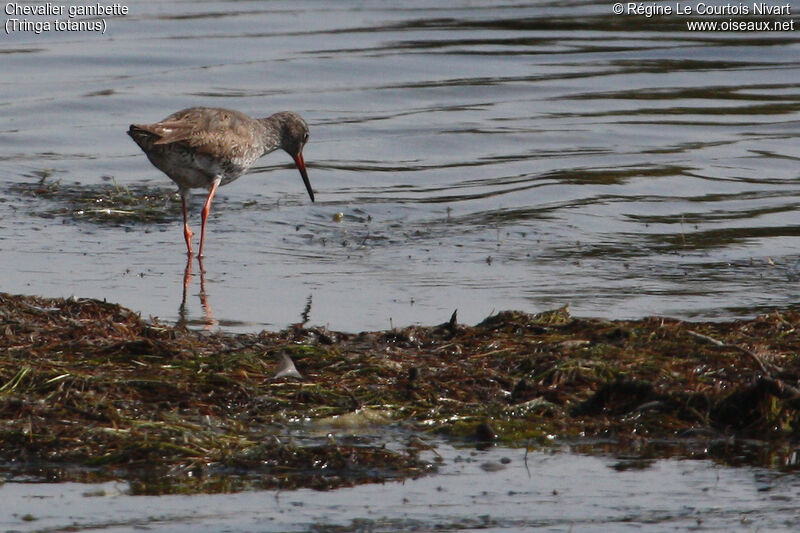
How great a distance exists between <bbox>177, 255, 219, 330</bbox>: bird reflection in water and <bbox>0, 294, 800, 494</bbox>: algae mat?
770 millimetres

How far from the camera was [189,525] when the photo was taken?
4.76 m

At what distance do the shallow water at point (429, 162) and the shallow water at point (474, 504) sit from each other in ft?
9.31

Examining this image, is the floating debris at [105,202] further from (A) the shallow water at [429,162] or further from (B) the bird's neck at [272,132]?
(B) the bird's neck at [272,132]

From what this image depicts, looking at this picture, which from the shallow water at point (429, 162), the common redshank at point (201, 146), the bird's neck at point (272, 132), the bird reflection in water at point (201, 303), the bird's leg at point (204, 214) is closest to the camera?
the bird reflection in water at point (201, 303)

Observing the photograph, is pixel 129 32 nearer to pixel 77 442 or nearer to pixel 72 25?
pixel 72 25

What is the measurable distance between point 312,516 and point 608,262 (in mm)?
5710

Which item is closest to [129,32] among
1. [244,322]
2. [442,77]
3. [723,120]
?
[442,77]

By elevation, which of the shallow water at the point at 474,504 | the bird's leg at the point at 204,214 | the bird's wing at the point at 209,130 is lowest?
Result: the shallow water at the point at 474,504

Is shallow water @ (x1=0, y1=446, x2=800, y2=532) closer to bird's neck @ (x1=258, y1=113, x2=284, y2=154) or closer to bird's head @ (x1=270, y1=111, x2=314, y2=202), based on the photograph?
bird's neck @ (x1=258, y1=113, x2=284, y2=154)

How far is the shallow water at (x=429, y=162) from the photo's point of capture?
9250 mm

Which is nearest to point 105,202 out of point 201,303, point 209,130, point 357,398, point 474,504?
point 209,130

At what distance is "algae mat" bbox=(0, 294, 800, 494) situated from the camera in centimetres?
545

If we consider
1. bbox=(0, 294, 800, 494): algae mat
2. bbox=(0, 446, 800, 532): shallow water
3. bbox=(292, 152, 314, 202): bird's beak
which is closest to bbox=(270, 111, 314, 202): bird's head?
bbox=(292, 152, 314, 202): bird's beak

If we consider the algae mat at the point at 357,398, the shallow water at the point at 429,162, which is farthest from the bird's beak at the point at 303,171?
the algae mat at the point at 357,398
